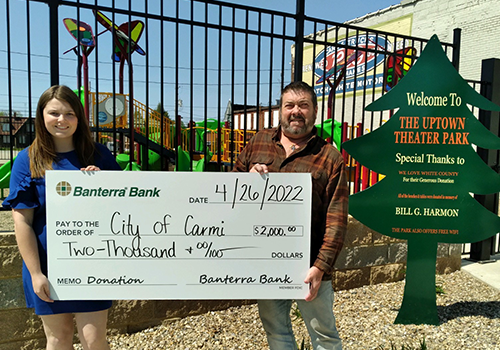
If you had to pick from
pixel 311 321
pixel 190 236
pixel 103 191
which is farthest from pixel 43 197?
pixel 311 321

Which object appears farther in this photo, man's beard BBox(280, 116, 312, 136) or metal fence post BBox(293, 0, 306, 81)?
metal fence post BBox(293, 0, 306, 81)

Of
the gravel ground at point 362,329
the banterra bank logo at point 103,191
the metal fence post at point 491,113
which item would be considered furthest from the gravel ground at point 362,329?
the banterra bank logo at point 103,191

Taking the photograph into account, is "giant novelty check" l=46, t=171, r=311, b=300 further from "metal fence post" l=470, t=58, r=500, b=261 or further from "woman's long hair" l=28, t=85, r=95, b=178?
"metal fence post" l=470, t=58, r=500, b=261

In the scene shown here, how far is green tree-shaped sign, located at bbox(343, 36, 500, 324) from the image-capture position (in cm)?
331

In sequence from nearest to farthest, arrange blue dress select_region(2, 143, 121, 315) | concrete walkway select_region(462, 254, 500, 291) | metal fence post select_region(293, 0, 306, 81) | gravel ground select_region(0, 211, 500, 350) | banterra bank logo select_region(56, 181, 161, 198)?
blue dress select_region(2, 143, 121, 315) < banterra bank logo select_region(56, 181, 161, 198) < gravel ground select_region(0, 211, 500, 350) < metal fence post select_region(293, 0, 306, 81) < concrete walkway select_region(462, 254, 500, 291)

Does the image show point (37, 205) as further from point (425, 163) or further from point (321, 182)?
point (425, 163)

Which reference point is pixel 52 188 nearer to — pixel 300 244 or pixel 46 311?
pixel 46 311

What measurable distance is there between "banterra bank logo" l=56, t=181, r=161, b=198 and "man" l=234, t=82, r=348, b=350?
0.59 meters

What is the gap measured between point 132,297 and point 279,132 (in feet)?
4.17

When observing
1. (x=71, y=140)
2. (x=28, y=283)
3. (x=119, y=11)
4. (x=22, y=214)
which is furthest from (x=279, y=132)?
(x=119, y=11)

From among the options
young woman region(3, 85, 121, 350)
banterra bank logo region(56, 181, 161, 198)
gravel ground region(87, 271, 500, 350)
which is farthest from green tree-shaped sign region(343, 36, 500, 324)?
young woman region(3, 85, 121, 350)

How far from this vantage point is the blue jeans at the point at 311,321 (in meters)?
2.04

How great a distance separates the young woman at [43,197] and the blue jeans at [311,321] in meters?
0.94

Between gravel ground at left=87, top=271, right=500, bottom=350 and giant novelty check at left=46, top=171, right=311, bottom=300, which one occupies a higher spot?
giant novelty check at left=46, top=171, right=311, bottom=300
